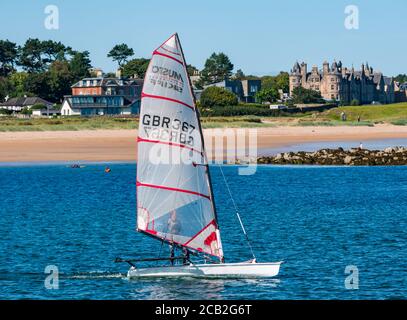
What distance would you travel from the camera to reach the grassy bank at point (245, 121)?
4213 inches

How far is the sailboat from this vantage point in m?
27.7

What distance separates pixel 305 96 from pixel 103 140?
9477cm

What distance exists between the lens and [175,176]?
2855cm

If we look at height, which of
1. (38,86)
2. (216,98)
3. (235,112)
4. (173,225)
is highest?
(38,86)

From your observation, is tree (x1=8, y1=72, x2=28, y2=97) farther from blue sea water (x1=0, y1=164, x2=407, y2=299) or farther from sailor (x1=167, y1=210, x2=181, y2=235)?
sailor (x1=167, y1=210, x2=181, y2=235)

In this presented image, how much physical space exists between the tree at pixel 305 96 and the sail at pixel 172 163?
153 meters

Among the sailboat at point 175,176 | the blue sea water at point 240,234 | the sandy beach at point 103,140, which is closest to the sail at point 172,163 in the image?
the sailboat at point 175,176


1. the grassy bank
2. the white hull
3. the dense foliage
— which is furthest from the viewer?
the dense foliage

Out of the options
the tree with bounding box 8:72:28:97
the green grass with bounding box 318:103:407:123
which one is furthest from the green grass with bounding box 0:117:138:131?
the tree with bounding box 8:72:28:97

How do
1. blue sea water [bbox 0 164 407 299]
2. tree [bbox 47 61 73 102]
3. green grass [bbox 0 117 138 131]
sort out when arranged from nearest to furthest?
blue sea water [bbox 0 164 407 299] → green grass [bbox 0 117 138 131] → tree [bbox 47 61 73 102]

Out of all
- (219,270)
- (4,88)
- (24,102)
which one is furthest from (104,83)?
(219,270)

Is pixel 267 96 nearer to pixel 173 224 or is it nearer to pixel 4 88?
pixel 4 88

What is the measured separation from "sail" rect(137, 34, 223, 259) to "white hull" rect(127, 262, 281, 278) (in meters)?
0.66
